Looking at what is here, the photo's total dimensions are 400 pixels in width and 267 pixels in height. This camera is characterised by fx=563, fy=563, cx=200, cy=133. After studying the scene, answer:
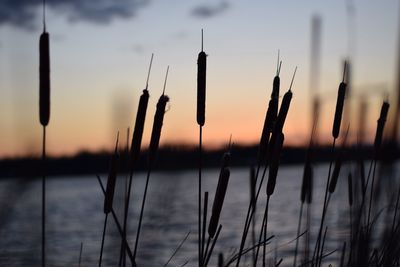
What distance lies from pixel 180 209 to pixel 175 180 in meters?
28.3

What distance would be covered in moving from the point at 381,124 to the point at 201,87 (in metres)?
1.39

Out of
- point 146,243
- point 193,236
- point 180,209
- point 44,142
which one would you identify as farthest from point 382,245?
point 180,209

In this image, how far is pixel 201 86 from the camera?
2492 millimetres

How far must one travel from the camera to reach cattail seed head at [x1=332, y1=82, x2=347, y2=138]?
2.95 m

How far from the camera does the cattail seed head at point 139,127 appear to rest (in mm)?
2348

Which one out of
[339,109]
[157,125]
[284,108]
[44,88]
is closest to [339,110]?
[339,109]

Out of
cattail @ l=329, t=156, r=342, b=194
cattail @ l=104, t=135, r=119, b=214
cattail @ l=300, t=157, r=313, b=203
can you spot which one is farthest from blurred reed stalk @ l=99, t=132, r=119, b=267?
cattail @ l=300, t=157, r=313, b=203

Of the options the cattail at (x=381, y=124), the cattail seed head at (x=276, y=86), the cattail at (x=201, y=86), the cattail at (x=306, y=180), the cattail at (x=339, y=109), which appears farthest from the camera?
the cattail at (x=306, y=180)

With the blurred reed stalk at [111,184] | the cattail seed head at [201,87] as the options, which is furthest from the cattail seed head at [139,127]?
the cattail seed head at [201,87]

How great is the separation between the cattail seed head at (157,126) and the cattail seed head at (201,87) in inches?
6.9

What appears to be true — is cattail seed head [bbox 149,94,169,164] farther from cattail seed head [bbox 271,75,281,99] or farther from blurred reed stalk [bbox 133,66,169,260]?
cattail seed head [bbox 271,75,281,99]

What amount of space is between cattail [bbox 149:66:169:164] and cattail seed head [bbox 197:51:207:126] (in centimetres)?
17

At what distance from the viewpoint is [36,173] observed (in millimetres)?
1938

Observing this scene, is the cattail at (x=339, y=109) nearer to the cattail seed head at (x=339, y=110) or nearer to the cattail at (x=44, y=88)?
the cattail seed head at (x=339, y=110)
